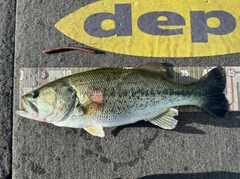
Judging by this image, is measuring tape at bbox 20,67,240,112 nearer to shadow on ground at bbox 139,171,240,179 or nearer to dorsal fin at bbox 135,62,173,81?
dorsal fin at bbox 135,62,173,81

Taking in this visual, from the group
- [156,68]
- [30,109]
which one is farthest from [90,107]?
[156,68]

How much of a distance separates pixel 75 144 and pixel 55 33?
107 cm

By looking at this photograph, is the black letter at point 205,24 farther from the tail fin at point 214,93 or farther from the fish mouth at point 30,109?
the fish mouth at point 30,109

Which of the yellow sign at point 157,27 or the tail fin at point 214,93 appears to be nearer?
the tail fin at point 214,93

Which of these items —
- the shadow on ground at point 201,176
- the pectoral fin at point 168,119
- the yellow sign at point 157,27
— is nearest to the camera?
the pectoral fin at point 168,119

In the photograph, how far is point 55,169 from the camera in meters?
2.52

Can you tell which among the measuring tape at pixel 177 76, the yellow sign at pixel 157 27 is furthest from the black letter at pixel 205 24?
the measuring tape at pixel 177 76

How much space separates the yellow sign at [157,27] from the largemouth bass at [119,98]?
0.32 metres

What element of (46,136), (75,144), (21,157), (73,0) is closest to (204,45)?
(73,0)

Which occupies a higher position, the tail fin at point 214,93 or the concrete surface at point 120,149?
the tail fin at point 214,93

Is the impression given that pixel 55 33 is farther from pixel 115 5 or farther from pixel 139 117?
pixel 139 117

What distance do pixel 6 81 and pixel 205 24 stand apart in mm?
1968

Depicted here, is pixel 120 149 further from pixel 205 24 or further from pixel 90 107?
pixel 205 24

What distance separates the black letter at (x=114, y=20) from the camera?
2678mm
